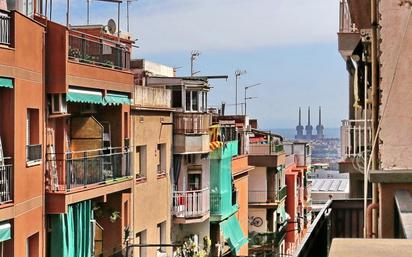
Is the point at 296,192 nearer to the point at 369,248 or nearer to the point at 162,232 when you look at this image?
the point at 162,232

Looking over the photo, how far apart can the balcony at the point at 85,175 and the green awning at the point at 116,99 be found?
128cm

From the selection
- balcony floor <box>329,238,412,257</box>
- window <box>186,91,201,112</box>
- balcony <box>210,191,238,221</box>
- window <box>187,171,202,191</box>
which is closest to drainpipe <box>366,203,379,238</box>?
balcony floor <box>329,238,412,257</box>

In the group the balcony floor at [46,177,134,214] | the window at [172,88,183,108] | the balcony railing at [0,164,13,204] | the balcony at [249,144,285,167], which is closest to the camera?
the balcony railing at [0,164,13,204]

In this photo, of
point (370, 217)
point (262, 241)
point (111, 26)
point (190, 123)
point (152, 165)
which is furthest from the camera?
point (262, 241)

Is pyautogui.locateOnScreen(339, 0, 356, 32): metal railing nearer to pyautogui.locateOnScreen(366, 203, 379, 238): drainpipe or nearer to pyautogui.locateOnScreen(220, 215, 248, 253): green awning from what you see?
pyautogui.locateOnScreen(366, 203, 379, 238): drainpipe

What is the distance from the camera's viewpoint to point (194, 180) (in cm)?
3156

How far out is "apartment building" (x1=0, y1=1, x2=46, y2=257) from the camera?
15805 mm

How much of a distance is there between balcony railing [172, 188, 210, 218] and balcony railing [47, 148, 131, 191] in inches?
244

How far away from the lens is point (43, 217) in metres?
18.0

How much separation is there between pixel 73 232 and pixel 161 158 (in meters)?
8.80

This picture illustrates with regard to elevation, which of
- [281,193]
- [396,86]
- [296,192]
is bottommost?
[296,192]

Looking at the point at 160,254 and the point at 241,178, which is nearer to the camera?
the point at 160,254

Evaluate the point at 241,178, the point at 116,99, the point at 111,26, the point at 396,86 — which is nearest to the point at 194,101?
the point at 111,26

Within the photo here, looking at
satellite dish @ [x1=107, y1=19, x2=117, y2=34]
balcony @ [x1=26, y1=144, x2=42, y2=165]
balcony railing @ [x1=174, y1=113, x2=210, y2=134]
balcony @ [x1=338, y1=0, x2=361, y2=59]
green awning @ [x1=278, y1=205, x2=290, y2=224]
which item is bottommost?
green awning @ [x1=278, y1=205, x2=290, y2=224]
